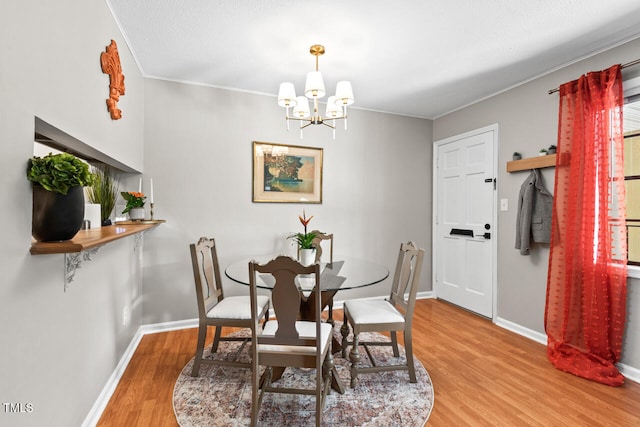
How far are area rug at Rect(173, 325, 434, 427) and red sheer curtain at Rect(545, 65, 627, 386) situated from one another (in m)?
1.27

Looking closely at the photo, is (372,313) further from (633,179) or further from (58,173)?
(633,179)

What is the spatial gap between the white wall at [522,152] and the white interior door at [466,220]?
0.38 feet

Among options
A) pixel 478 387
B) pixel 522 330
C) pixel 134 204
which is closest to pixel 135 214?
pixel 134 204

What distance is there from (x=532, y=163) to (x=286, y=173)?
96.7 inches

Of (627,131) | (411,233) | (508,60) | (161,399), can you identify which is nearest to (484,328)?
(411,233)

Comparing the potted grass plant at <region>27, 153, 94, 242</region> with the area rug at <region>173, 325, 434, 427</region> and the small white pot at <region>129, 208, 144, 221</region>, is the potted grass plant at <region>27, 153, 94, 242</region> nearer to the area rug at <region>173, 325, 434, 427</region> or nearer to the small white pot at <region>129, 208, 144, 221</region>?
the area rug at <region>173, 325, 434, 427</region>

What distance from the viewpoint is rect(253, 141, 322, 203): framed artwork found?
358 centimetres

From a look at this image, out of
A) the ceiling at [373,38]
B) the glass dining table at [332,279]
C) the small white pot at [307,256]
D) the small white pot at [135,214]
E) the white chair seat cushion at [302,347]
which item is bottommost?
the white chair seat cushion at [302,347]

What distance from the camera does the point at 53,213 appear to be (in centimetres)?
118

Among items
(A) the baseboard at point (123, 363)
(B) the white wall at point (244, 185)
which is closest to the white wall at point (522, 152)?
(B) the white wall at point (244, 185)

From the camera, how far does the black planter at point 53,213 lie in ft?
3.85

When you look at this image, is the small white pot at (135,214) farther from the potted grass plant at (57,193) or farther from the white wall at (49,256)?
the potted grass plant at (57,193)

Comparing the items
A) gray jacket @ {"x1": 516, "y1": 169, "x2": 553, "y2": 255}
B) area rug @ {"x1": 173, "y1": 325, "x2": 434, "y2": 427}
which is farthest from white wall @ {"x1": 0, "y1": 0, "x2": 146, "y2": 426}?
gray jacket @ {"x1": 516, "y1": 169, "x2": 553, "y2": 255}

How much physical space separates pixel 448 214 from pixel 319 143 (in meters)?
1.92
